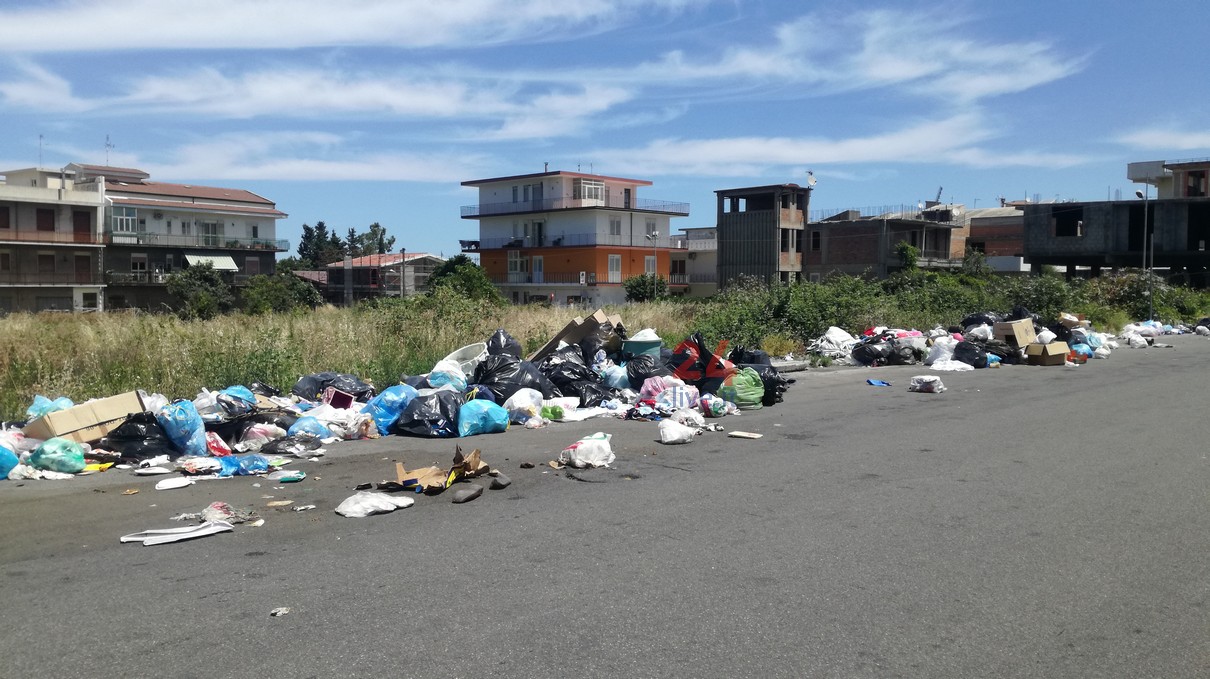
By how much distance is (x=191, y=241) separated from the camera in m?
62.2

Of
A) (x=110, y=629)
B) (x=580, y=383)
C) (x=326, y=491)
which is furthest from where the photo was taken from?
(x=580, y=383)

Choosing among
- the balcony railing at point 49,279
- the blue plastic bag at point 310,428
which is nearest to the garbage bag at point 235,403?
the blue plastic bag at point 310,428

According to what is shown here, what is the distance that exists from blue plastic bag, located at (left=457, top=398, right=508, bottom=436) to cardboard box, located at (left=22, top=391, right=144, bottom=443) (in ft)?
10.1

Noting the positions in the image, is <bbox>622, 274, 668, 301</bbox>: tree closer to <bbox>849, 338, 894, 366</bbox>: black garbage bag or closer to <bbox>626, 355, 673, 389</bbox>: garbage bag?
<bbox>849, 338, 894, 366</bbox>: black garbage bag

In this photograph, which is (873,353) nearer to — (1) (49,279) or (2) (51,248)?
(1) (49,279)

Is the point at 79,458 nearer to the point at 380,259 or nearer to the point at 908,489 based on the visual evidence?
the point at 908,489

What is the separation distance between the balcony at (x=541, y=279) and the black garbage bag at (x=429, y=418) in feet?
179

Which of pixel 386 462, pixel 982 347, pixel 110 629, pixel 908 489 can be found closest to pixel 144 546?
pixel 110 629

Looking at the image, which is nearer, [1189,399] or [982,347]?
[1189,399]

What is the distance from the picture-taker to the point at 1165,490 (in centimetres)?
707

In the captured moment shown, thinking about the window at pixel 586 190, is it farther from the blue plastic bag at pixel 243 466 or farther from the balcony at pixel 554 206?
the blue plastic bag at pixel 243 466

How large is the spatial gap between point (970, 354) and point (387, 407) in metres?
12.3

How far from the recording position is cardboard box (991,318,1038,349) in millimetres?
18547

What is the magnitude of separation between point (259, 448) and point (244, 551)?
338cm
